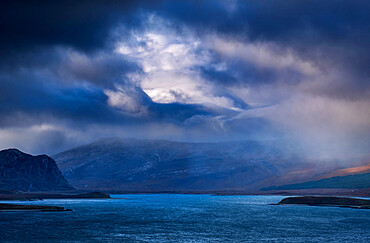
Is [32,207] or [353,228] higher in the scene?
[32,207]

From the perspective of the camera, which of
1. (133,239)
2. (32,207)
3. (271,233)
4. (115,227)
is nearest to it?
(133,239)

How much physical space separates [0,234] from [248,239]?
6042cm

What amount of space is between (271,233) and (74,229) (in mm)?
54723

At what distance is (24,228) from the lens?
111500mm

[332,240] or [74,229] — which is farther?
[74,229]

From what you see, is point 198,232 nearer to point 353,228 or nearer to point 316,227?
point 316,227

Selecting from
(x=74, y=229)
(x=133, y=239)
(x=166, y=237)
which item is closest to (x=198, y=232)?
Result: (x=166, y=237)

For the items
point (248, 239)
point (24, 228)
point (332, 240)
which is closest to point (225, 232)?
point (248, 239)

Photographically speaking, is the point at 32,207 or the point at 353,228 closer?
the point at 353,228

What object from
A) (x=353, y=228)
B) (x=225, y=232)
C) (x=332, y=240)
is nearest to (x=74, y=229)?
(x=225, y=232)

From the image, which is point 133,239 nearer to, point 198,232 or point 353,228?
point 198,232

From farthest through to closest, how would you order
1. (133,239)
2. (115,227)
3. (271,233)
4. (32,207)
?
(32,207)
(115,227)
(271,233)
(133,239)

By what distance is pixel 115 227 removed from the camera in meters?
122

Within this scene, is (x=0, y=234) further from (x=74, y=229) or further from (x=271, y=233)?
(x=271, y=233)
